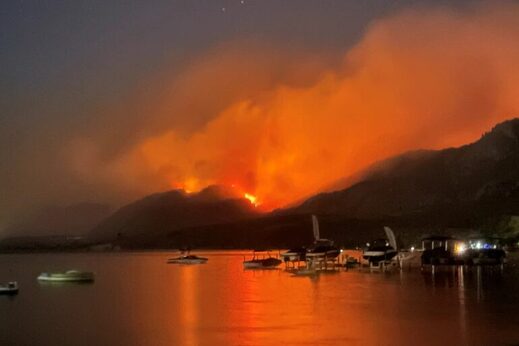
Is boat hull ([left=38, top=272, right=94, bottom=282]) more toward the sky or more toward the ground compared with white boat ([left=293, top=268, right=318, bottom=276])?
more toward the ground

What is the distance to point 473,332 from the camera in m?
31.6

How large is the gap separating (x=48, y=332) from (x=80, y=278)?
53313 millimetres

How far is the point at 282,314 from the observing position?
135 feet

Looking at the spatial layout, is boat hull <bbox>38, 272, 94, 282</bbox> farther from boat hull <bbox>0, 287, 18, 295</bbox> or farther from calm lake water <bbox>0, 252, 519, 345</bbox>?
calm lake water <bbox>0, 252, 519, 345</bbox>

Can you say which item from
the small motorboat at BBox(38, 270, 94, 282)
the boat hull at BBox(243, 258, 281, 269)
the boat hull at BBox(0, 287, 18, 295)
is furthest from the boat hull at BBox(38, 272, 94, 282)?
the boat hull at BBox(243, 258, 281, 269)

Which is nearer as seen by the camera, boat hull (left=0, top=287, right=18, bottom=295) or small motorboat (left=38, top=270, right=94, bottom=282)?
boat hull (left=0, top=287, right=18, bottom=295)

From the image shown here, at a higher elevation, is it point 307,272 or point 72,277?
point 307,272

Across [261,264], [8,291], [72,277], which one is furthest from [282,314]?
[261,264]

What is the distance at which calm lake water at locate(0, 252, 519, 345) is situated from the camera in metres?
32.1

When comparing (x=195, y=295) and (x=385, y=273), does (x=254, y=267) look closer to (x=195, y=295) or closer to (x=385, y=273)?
(x=385, y=273)

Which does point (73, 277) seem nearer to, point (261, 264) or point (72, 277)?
point (72, 277)

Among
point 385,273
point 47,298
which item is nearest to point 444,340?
point 47,298

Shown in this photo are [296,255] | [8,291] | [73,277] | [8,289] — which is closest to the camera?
→ [8,291]

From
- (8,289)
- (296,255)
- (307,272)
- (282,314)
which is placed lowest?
(8,289)
